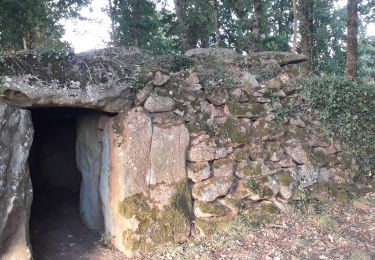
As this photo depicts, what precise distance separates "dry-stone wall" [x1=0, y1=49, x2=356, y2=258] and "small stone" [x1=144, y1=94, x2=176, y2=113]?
0.01 metres

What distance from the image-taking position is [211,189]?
467 centimetres

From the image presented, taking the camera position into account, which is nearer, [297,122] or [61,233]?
[61,233]

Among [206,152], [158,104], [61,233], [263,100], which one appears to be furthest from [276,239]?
[61,233]

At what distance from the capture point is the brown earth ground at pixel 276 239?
13.4ft

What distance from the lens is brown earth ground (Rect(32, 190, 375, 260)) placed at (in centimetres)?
409

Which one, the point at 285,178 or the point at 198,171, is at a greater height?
the point at 198,171

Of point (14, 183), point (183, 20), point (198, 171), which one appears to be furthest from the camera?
point (183, 20)

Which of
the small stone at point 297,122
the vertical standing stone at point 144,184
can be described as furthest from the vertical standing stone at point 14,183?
the small stone at point 297,122

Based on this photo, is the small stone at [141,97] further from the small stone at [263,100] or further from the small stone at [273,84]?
the small stone at [273,84]

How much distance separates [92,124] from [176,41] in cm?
888

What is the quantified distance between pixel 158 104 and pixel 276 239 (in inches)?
87.8

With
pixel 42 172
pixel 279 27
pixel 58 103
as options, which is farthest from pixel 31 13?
pixel 279 27

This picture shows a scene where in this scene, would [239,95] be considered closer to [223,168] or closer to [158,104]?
[223,168]

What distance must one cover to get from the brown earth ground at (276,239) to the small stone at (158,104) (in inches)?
66.9
